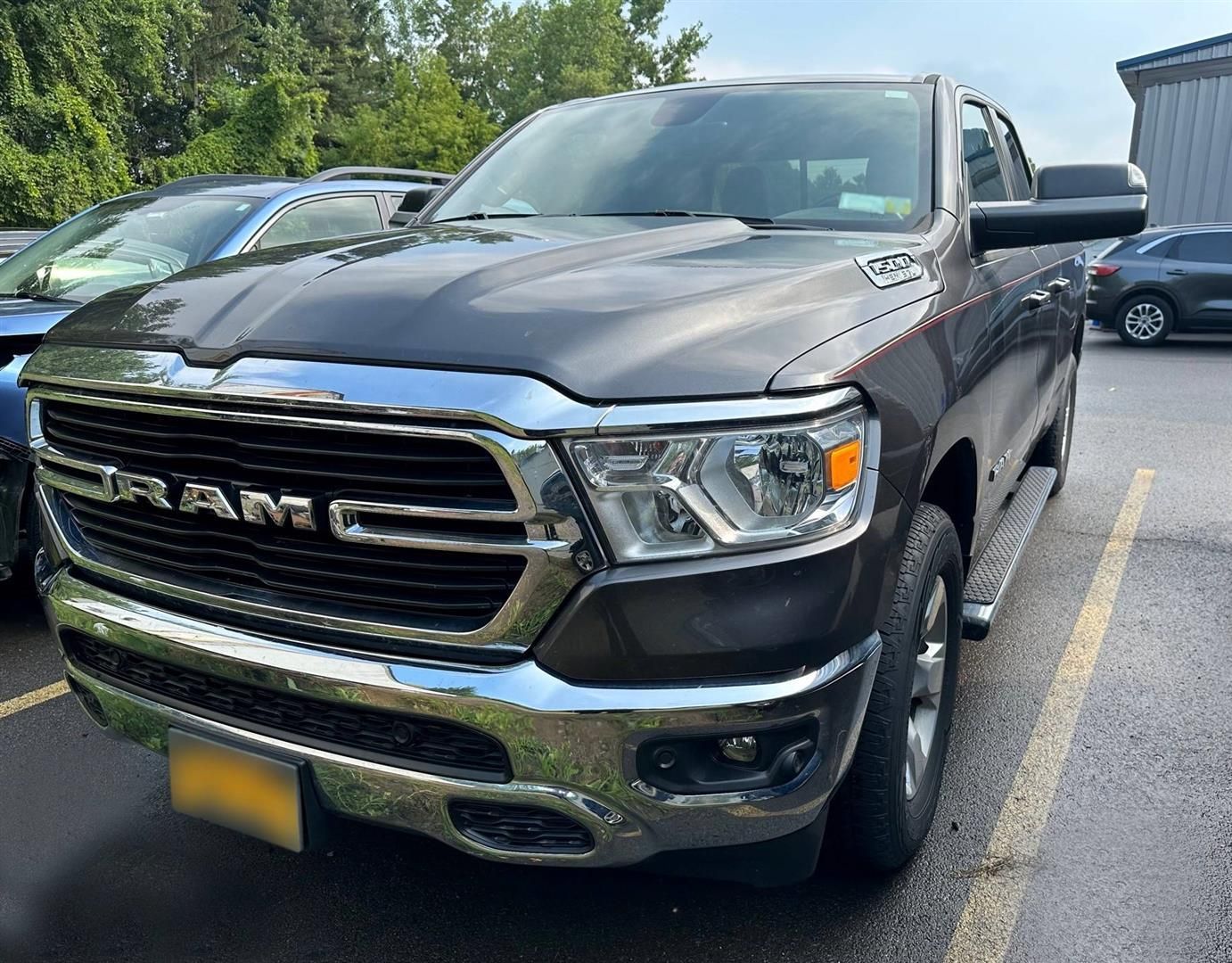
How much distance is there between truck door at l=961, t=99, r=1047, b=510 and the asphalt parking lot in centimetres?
77

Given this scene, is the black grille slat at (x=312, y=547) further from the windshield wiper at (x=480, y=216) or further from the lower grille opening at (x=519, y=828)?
the windshield wiper at (x=480, y=216)

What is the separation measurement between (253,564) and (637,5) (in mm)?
63469

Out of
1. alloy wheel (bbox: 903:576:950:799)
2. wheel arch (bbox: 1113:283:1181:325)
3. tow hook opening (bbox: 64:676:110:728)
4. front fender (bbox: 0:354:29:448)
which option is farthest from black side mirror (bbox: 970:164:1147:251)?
wheel arch (bbox: 1113:283:1181:325)

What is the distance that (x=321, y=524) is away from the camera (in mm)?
1830

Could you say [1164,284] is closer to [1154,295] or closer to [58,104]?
[1154,295]

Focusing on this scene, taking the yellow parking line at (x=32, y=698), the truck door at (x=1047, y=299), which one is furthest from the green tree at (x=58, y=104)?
the truck door at (x=1047, y=299)

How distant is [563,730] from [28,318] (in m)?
3.24


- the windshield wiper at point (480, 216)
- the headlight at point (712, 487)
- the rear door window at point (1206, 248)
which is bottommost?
the rear door window at point (1206, 248)

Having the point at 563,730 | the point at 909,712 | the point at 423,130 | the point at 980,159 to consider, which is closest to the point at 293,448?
the point at 563,730

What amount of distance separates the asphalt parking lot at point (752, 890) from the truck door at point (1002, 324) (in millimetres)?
772

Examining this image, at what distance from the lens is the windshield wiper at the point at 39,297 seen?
14.1 feet

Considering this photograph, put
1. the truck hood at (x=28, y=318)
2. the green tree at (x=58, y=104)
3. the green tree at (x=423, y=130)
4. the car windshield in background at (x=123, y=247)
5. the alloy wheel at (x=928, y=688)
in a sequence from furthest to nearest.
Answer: the green tree at (x=423, y=130), the green tree at (x=58, y=104), the car windshield in background at (x=123, y=247), the truck hood at (x=28, y=318), the alloy wheel at (x=928, y=688)

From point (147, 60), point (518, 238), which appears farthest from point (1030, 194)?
point (147, 60)

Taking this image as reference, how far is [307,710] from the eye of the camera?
193 centimetres
